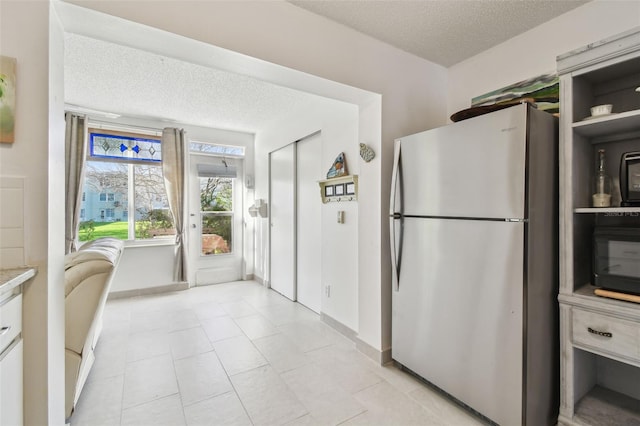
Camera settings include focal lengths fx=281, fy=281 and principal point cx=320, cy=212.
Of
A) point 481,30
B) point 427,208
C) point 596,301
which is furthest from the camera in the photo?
point 481,30

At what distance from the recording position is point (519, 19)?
1.97 meters

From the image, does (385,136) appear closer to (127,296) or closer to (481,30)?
(481,30)

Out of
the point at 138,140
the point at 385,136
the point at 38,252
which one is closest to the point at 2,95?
the point at 38,252

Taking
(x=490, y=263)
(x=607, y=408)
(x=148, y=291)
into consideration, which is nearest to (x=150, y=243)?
(x=148, y=291)

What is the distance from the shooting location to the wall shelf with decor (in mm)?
2659

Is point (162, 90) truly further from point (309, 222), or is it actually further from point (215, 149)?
point (309, 222)

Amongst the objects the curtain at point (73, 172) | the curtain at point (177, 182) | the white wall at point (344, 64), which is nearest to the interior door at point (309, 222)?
the white wall at point (344, 64)

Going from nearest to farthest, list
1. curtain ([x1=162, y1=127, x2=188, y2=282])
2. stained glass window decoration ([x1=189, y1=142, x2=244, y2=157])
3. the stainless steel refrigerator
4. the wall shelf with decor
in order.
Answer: the stainless steel refrigerator < the wall shelf with decor < curtain ([x1=162, y1=127, x2=188, y2=282]) < stained glass window decoration ([x1=189, y1=142, x2=244, y2=157])

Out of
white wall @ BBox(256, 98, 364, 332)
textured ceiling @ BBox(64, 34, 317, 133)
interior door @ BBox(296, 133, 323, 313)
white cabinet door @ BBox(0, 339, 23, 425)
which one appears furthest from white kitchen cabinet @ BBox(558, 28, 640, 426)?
white cabinet door @ BBox(0, 339, 23, 425)

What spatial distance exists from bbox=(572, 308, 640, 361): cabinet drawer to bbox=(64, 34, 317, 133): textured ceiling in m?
2.91

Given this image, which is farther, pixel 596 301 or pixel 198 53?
pixel 198 53

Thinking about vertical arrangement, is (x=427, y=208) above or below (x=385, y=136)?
below

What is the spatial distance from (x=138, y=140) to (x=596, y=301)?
5.16m

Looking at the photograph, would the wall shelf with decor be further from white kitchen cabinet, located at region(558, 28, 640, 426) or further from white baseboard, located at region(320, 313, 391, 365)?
A: white kitchen cabinet, located at region(558, 28, 640, 426)
